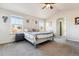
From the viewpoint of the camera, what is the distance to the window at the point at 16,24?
17.8 feet

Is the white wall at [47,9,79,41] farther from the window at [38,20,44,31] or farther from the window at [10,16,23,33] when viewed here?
the window at [10,16,23,33]

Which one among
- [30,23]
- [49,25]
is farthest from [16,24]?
[49,25]

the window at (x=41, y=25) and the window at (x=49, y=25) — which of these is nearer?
the window at (x=41, y=25)

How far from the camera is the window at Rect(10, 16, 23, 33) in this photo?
5.42 metres

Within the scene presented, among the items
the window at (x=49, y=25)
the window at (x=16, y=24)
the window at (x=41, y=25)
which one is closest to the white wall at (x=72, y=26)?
the window at (x=49, y=25)

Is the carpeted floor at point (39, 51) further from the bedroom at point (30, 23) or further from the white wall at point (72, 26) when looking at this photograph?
the white wall at point (72, 26)

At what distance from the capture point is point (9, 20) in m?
5.12

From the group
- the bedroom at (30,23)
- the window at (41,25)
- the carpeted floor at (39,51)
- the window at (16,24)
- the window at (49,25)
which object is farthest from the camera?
the window at (49,25)

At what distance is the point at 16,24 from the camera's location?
5723mm

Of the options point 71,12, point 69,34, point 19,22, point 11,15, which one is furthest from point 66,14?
point 11,15

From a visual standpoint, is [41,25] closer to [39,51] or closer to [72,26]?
[72,26]

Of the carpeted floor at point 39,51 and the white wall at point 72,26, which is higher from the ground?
the white wall at point 72,26

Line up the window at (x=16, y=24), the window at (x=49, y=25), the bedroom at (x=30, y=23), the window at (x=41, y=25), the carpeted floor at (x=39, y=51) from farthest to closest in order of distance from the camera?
the window at (x=49, y=25) → the window at (x=41, y=25) → the window at (x=16, y=24) → the bedroom at (x=30, y=23) → the carpeted floor at (x=39, y=51)

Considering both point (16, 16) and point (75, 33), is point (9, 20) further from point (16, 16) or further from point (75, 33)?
point (75, 33)
